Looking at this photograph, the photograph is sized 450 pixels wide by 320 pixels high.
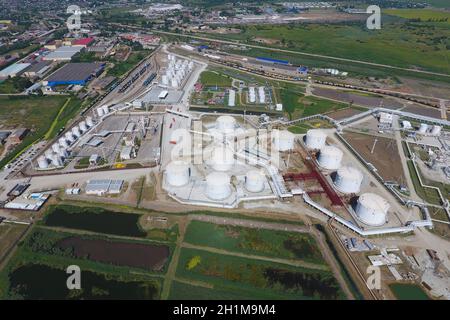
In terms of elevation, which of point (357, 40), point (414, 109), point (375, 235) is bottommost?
point (375, 235)

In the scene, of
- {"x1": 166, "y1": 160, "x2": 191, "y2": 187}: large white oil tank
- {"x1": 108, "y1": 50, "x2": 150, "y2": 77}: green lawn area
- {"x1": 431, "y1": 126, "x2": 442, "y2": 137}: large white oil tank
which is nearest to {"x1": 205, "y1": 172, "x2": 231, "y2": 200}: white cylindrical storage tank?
{"x1": 166, "y1": 160, "x2": 191, "y2": 187}: large white oil tank

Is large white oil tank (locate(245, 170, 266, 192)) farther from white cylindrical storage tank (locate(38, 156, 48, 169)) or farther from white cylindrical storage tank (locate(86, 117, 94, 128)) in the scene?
white cylindrical storage tank (locate(86, 117, 94, 128))

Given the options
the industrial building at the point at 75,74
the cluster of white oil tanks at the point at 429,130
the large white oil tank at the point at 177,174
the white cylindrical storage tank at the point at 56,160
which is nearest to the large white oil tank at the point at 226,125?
the large white oil tank at the point at 177,174

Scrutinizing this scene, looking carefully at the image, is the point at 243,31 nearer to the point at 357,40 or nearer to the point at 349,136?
the point at 357,40

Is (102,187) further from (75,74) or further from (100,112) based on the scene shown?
(75,74)

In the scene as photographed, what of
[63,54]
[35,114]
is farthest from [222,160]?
[63,54]

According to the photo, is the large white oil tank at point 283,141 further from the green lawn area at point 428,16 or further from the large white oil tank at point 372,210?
the green lawn area at point 428,16

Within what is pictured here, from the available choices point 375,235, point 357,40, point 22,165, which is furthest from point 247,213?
point 357,40
